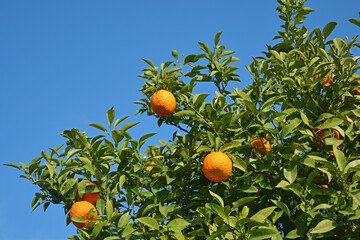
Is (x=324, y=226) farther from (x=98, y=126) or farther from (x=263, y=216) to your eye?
(x=98, y=126)

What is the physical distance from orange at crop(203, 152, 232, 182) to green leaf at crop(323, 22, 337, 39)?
1809 millimetres

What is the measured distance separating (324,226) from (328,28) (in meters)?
2.06

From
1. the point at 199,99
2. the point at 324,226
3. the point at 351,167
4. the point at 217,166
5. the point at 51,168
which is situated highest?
the point at 199,99

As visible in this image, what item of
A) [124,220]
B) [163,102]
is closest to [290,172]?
[163,102]

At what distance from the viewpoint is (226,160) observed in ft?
9.82

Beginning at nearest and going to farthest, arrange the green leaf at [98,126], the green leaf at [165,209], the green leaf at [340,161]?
the green leaf at [340,161]
the green leaf at [165,209]
the green leaf at [98,126]

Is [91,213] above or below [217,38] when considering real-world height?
below

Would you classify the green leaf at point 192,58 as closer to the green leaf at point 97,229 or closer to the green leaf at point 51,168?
the green leaf at point 51,168

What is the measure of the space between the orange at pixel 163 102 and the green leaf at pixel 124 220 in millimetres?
849

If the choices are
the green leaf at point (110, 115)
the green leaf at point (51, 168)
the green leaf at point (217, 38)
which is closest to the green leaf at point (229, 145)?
the green leaf at point (110, 115)

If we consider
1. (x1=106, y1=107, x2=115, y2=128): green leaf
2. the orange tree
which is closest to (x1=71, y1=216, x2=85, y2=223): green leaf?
the orange tree

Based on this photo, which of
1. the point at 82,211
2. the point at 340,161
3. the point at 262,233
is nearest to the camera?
the point at 262,233

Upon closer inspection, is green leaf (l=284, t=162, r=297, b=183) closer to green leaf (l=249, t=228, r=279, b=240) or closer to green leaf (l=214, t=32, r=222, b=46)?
green leaf (l=249, t=228, r=279, b=240)

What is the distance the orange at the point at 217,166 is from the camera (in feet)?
9.64
